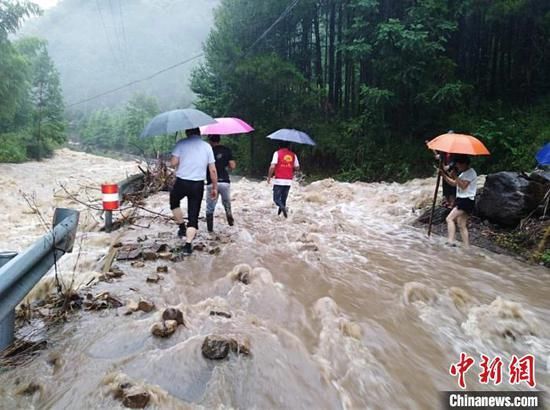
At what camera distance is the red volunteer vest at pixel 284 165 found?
880 cm

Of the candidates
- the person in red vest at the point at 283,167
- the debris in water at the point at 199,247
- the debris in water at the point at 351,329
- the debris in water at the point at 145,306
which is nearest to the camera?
the debris in water at the point at 351,329

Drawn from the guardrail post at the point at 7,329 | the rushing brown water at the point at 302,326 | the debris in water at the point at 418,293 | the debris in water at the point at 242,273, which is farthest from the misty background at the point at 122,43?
the guardrail post at the point at 7,329

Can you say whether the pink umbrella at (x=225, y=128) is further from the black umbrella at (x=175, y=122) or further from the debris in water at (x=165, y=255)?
the debris in water at (x=165, y=255)

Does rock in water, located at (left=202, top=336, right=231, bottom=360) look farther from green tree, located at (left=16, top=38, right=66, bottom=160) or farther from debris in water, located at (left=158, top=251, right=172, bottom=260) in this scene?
green tree, located at (left=16, top=38, right=66, bottom=160)

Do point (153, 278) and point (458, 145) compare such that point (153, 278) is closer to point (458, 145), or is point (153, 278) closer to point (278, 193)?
point (278, 193)

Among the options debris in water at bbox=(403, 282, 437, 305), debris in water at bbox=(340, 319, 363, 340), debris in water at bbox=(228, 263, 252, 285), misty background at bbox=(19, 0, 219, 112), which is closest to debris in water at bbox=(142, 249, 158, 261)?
debris in water at bbox=(228, 263, 252, 285)

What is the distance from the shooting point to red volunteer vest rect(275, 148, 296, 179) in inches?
347

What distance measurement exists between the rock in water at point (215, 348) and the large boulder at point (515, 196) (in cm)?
663

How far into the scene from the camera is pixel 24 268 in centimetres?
298

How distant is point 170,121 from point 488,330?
15.2 feet

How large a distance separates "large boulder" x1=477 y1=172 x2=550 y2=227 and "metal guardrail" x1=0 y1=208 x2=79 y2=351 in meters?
7.41

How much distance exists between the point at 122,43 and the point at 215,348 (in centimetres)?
16756

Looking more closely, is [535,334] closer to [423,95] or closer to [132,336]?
[132,336]

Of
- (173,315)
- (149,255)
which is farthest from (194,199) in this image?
(173,315)
